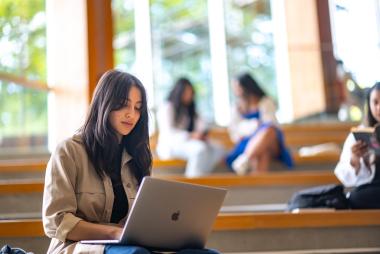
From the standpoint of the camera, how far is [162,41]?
6.49m

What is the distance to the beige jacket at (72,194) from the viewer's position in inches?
80.7

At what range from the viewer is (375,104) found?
10.4 feet

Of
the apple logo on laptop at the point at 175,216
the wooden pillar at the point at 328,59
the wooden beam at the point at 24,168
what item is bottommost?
the apple logo on laptop at the point at 175,216

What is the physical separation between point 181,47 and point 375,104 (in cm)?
363

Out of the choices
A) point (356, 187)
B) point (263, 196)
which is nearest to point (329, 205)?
point (356, 187)

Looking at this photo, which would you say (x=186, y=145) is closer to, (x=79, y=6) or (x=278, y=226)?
(x=79, y=6)

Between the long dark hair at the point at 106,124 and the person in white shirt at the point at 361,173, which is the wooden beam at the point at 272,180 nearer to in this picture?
the person in white shirt at the point at 361,173

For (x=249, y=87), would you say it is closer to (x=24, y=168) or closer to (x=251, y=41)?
(x=24, y=168)

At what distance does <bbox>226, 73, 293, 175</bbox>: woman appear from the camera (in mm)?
4039

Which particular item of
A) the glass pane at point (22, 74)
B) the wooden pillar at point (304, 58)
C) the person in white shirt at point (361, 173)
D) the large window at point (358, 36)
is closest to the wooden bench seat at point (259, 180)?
the person in white shirt at point (361, 173)

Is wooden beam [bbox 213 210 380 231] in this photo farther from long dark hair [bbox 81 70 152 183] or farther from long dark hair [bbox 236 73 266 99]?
long dark hair [bbox 236 73 266 99]

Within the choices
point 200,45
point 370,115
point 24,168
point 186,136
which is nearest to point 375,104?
point 370,115

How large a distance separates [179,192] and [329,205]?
3.91ft

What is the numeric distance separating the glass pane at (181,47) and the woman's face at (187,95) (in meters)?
1.60
